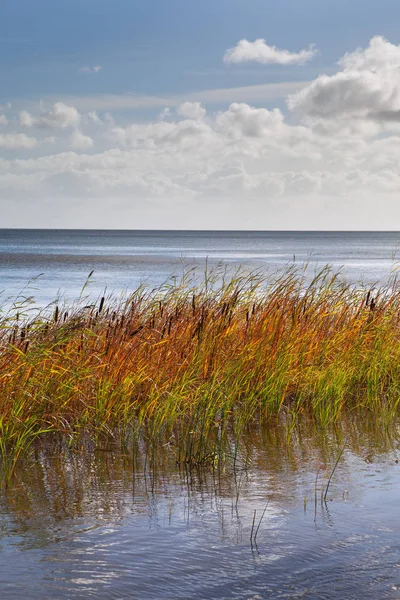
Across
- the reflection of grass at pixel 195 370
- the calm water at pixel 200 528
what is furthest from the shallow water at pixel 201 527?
the reflection of grass at pixel 195 370

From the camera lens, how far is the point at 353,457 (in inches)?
246

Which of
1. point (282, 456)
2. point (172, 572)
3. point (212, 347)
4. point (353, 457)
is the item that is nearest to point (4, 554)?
point (172, 572)

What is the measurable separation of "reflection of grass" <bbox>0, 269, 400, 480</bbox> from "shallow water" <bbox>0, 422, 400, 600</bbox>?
0.51 meters

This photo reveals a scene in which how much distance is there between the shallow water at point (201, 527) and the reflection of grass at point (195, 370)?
0.51 m

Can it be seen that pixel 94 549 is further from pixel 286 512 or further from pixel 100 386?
pixel 100 386

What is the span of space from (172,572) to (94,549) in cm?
55

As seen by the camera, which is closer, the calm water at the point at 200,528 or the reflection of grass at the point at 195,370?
the calm water at the point at 200,528

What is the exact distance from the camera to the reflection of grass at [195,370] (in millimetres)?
6617

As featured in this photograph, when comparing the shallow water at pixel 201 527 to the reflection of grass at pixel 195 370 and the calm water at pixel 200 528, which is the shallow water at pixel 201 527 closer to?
the calm water at pixel 200 528

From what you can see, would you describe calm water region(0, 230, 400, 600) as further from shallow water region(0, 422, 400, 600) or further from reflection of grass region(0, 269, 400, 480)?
reflection of grass region(0, 269, 400, 480)

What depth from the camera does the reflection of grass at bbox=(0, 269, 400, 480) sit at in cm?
662

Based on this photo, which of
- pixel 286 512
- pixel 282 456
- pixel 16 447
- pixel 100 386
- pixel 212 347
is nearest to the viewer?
pixel 286 512

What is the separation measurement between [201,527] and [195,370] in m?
3.44

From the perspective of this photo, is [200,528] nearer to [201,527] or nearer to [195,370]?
[201,527]
